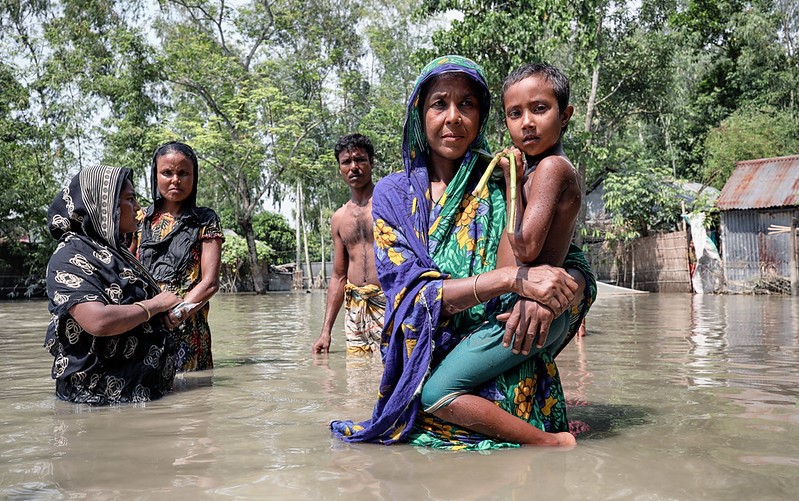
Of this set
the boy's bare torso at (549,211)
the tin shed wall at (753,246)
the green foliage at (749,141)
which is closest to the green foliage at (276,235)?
the green foliage at (749,141)

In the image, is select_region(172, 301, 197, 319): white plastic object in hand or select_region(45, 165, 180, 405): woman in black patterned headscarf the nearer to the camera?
select_region(45, 165, 180, 405): woman in black patterned headscarf

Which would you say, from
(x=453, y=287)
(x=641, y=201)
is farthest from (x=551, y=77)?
(x=641, y=201)

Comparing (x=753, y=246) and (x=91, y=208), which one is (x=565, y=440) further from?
(x=753, y=246)

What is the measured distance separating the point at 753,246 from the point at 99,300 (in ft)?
61.3

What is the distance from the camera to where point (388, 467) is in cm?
255

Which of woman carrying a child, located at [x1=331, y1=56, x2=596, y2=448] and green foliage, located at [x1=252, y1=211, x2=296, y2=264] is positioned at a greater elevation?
green foliage, located at [x1=252, y1=211, x2=296, y2=264]

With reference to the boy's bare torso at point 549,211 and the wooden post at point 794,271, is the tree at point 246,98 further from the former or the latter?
the boy's bare torso at point 549,211

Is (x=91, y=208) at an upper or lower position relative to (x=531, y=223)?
upper

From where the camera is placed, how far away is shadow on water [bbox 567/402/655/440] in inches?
121

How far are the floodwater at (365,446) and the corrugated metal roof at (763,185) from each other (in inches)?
554

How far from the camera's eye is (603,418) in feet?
11.2

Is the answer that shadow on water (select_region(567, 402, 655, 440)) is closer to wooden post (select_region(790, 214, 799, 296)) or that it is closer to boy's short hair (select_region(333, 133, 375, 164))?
boy's short hair (select_region(333, 133, 375, 164))

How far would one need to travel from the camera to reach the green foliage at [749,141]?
24016 millimetres

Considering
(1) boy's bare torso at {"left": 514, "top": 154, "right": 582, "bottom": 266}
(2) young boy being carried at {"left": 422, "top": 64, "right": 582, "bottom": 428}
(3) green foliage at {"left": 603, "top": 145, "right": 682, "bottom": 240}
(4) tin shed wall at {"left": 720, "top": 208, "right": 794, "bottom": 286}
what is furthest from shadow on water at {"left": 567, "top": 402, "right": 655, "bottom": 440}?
(3) green foliage at {"left": 603, "top": 145, "right": 682, "bottom": 240}
